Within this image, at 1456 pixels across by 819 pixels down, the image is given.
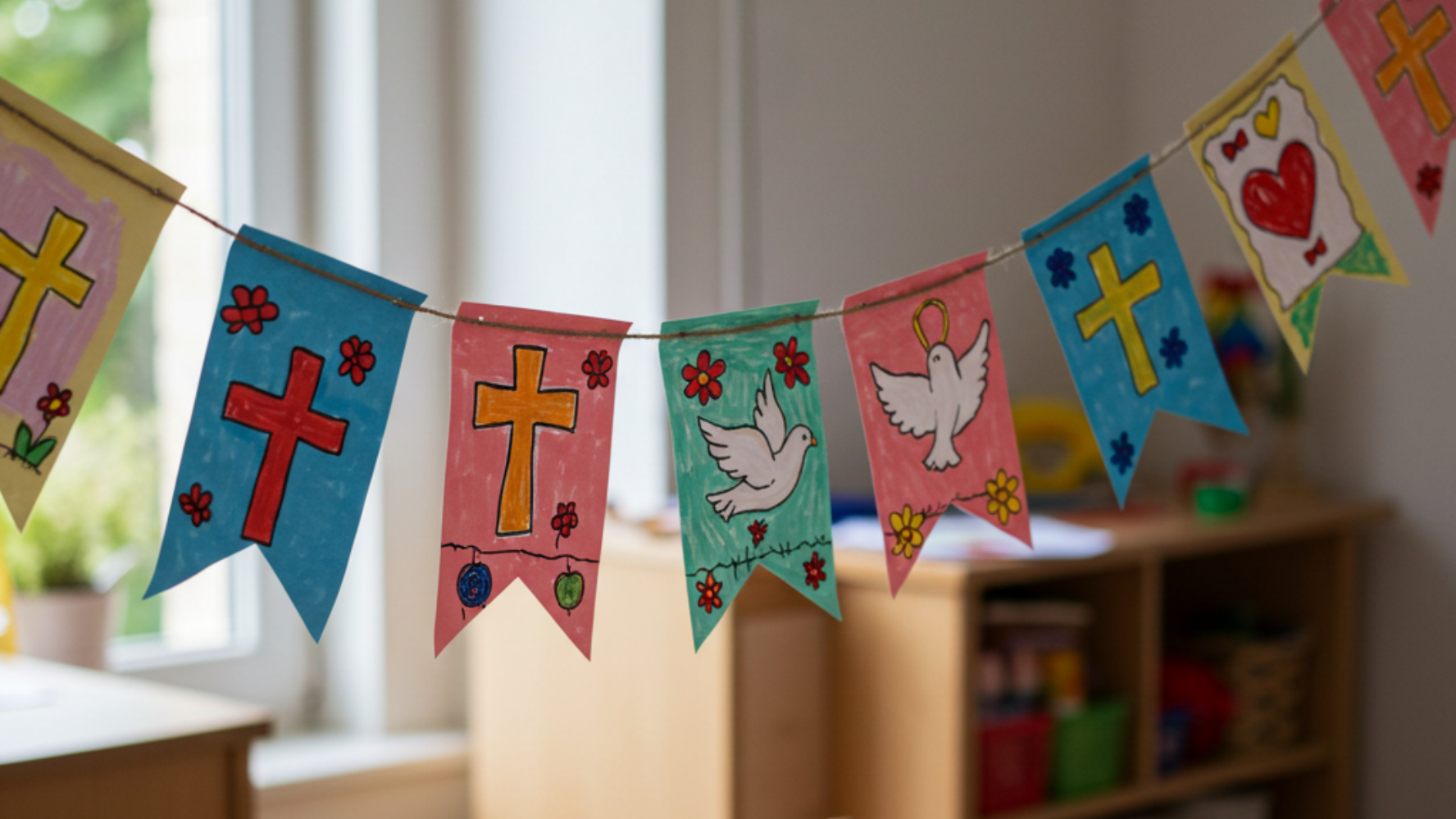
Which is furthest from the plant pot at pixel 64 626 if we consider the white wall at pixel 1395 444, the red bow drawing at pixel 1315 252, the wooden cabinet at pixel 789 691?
the white wall at pixel 1395 444

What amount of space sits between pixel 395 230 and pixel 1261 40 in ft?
4.01

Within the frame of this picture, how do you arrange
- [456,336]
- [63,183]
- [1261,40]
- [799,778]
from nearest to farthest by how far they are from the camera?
[63,183], [456,336], [799,778], [1261,40]

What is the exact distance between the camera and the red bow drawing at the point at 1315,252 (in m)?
0.94

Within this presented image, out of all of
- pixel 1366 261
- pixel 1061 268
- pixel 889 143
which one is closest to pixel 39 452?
pixel 1061 268

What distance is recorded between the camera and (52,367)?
0.67m

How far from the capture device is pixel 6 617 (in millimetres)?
1362

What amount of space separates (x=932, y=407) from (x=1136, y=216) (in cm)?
20

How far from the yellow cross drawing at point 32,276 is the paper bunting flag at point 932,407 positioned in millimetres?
466

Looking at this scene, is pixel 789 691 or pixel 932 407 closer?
pixel 932 407

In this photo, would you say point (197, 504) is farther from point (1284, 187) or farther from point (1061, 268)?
point (1284, 187)

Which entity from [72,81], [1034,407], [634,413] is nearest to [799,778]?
[634,413]

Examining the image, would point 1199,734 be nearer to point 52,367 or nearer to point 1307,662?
point 1307,662

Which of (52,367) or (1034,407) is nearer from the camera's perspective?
(52,367)

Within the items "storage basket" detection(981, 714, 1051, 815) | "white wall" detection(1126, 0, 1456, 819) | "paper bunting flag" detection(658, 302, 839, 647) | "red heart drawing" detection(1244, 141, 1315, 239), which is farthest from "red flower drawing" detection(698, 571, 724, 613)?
"white wall" detection(1126, 0, 1456, 819)
